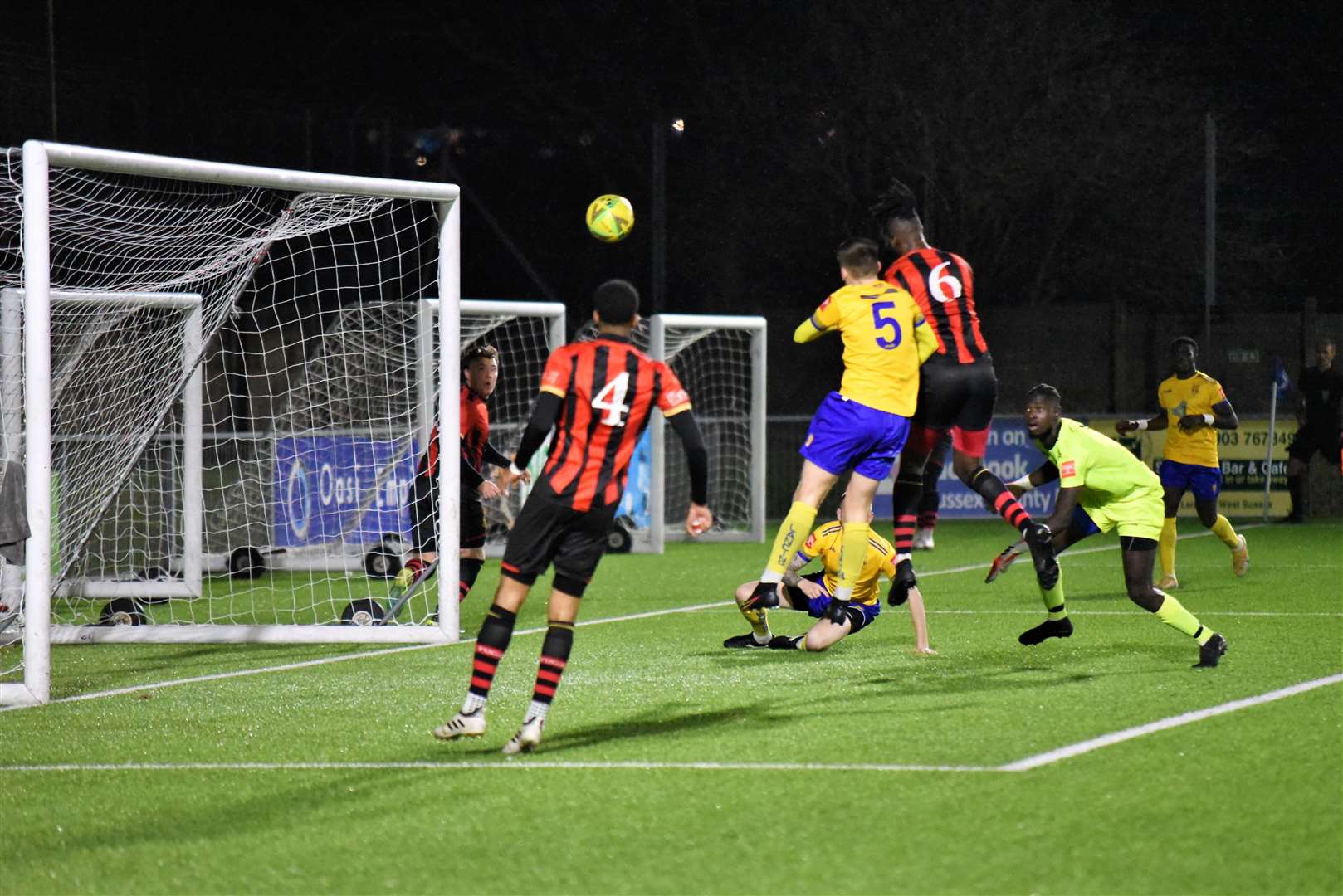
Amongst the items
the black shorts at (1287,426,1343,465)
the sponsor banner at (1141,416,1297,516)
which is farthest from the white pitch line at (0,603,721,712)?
the sponsor banner at (1141,416,1297,516)

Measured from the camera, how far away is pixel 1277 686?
26.4ft

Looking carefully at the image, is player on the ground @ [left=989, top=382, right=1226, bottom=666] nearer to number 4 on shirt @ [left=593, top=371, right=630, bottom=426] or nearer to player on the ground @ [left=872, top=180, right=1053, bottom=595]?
player on the ground @ [left=872, top=180, right=1053, bottom=595]

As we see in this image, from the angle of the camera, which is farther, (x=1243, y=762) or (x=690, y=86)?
(x=690, y=86)

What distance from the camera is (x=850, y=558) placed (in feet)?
27.0

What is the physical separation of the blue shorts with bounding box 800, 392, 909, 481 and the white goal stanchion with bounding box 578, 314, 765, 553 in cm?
899

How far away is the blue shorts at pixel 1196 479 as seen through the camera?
13.8 metres

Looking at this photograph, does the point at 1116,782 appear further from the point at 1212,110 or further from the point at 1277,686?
the point at 1212,110

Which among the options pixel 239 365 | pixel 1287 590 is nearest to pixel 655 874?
pixel 1287 590

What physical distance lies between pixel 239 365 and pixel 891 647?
1570 cm

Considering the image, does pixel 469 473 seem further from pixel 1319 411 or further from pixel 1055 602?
pixel 1319 411

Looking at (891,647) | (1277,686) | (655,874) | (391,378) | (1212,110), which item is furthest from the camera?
(1212,110)

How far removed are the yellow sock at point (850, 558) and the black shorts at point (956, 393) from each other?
795 millimetres

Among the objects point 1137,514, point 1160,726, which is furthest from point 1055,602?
point 1160,726

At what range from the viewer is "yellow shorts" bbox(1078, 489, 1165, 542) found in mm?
9195
